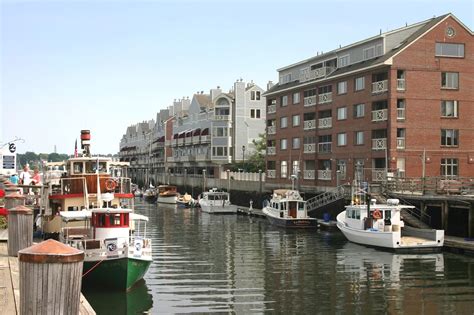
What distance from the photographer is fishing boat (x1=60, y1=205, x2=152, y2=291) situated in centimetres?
2467

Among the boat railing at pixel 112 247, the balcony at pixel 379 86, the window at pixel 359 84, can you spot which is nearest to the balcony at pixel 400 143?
the balcony at pixel 379 86

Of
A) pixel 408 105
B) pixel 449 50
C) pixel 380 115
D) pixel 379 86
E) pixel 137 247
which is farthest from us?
pixel 449 50

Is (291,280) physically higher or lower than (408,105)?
lower

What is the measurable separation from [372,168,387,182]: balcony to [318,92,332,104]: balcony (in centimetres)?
1215

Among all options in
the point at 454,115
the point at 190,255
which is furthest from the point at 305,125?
the point at 190,255

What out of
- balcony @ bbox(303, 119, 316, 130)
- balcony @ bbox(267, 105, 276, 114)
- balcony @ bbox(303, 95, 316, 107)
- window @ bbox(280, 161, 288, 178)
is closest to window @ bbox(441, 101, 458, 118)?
balcony @ bbox(303, 119, 316, 130)

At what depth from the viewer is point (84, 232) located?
29.0 meters

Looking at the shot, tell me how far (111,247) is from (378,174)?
116 feet

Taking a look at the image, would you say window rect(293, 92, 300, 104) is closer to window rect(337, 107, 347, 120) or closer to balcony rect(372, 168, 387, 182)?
window rect(337, 107, 347, 120)

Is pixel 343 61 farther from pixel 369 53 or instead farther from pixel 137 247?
pixel 137 247

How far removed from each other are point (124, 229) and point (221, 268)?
8162mm

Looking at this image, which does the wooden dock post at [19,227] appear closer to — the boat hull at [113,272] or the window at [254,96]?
the boat hull at [113,272]

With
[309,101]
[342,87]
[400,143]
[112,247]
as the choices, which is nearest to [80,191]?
[112,247]

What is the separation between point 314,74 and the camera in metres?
68.9
